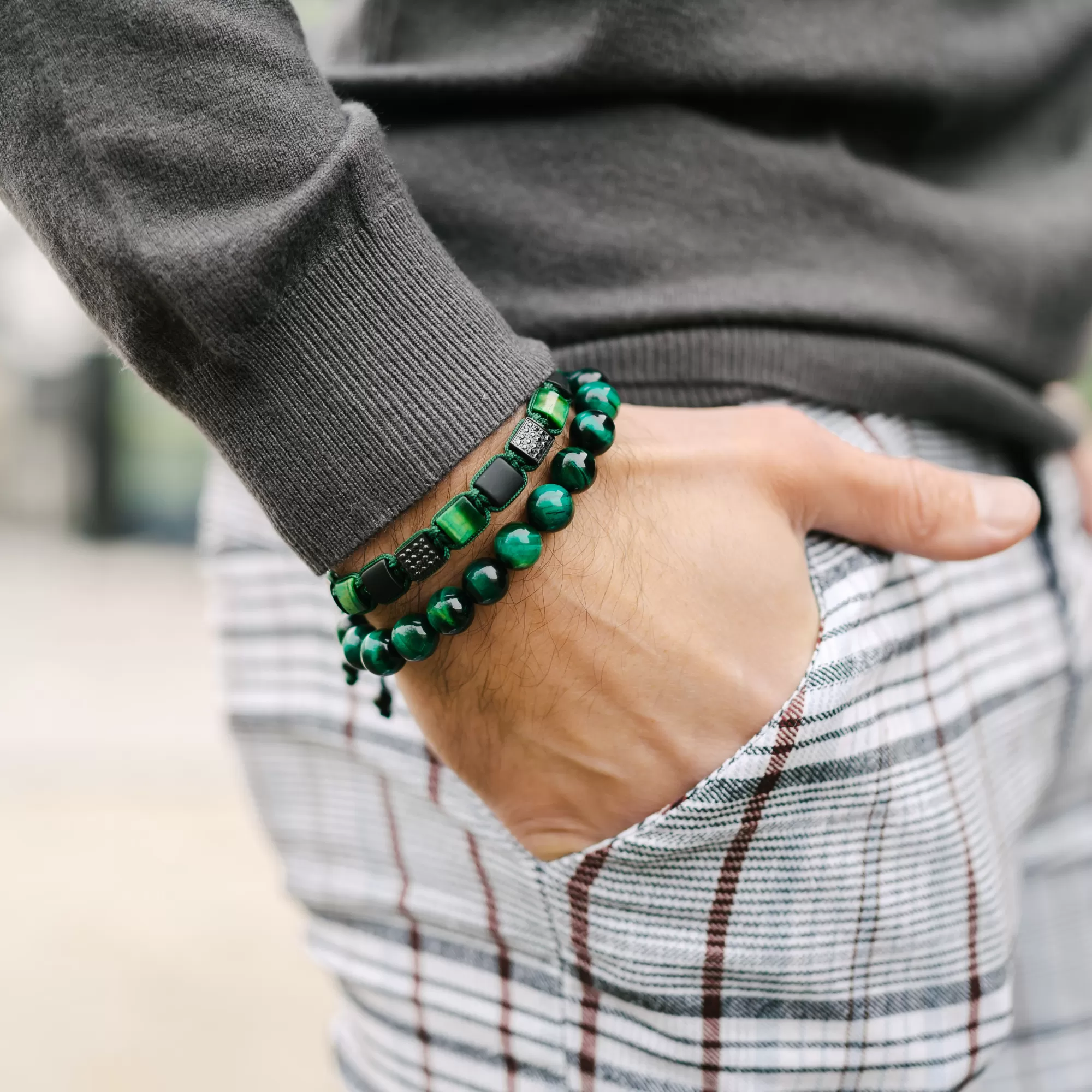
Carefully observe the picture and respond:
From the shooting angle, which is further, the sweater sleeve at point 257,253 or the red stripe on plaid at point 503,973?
the red stripe on plaid at point 503,973

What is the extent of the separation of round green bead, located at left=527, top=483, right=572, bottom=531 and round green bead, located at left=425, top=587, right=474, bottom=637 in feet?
0.24

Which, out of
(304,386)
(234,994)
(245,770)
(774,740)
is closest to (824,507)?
(774,740)

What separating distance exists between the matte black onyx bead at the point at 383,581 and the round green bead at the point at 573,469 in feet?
0.43

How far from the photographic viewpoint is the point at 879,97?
3.03 ft

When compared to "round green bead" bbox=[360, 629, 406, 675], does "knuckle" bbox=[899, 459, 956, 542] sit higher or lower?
higher

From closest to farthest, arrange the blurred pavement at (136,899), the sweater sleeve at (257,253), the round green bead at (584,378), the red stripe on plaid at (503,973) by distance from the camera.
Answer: the sweater sleeve at (257,253)
the round green bead at (584,378)
the red stripe on plaid at (503,973)
the blurred pavement at (136,899)

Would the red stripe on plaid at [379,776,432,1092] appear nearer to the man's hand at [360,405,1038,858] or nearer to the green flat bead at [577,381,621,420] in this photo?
the man's hand at [360,405,1038,858]

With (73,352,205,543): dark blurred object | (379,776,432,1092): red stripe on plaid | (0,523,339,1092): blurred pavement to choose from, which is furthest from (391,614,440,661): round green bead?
(73,352,205,543): dark blurred object

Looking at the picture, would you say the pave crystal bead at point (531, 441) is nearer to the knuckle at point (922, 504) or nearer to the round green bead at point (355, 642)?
the round green bead at point (355, 642)

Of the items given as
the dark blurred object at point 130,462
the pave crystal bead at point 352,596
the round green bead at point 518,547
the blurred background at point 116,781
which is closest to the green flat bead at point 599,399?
the round green bead at point 518,547

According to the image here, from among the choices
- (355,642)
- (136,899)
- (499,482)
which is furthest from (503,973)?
(136,899)

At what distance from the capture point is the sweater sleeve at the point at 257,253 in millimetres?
650

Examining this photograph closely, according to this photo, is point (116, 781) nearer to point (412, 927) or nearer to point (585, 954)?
point (412, 927)

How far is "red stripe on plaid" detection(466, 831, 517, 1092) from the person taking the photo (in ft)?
2.92
